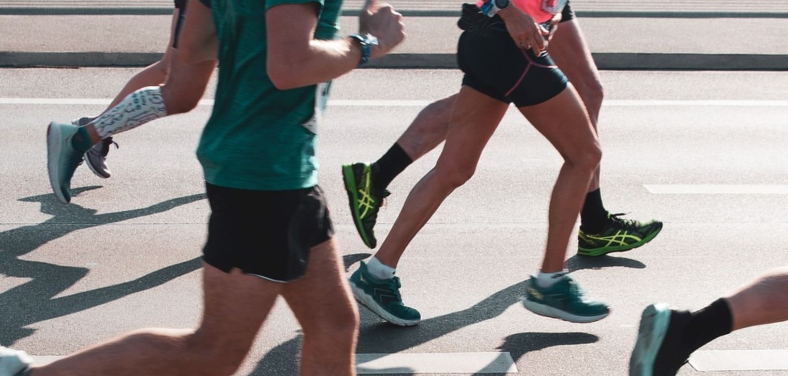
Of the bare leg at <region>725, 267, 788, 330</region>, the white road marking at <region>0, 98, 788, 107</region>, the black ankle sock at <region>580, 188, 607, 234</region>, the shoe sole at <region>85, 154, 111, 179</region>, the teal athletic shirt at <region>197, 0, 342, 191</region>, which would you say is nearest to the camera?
the teal athletic shirt at <region>197, 0, 342, 191</region>

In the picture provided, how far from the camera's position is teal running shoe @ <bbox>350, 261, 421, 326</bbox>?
4344 millimetres

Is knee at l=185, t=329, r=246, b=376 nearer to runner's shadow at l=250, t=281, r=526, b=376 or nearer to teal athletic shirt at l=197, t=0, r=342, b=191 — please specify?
teal athletic shirt at l=197, t=0, r=342, b=191

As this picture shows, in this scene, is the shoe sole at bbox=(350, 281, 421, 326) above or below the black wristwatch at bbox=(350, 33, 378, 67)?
below

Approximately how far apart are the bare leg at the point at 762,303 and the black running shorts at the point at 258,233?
4.61 feet

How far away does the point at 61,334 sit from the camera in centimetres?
431

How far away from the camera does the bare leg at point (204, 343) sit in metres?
2.76

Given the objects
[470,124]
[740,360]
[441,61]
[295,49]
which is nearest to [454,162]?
[470,124]

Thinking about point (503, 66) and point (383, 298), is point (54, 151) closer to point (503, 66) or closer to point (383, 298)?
point (383, 298)

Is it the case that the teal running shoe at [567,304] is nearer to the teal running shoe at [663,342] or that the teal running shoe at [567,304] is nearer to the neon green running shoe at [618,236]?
the teal running shoe at [663,342]

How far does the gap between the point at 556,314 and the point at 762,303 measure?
0.99 meters

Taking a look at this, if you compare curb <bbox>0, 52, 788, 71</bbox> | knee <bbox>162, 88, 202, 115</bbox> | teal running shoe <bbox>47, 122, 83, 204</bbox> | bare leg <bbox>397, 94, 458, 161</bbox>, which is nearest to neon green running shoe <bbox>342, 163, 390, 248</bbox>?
bare leg <bbox>397, 94, 458, 161</bbox>

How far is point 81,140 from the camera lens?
16.2 feet

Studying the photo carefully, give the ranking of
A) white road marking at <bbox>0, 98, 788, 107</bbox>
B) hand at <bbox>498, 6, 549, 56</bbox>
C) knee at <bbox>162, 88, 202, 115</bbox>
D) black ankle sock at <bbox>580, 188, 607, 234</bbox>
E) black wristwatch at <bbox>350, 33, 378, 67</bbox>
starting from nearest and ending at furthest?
black wristwatch at <bbox>350, 33, 378, 67</bbox> < knee at <bbox>162, 88, 202, 115</bbox> < hand at <bbox>498, 6, 549, 56</bbox> < black ankle sock at <bbox>580, 188, 607, 234</bbox> < white road marking at <bbox>0, 98, 788, 107</bbox>

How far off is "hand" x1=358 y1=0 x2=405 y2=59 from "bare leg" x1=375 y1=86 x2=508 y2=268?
137 cm
